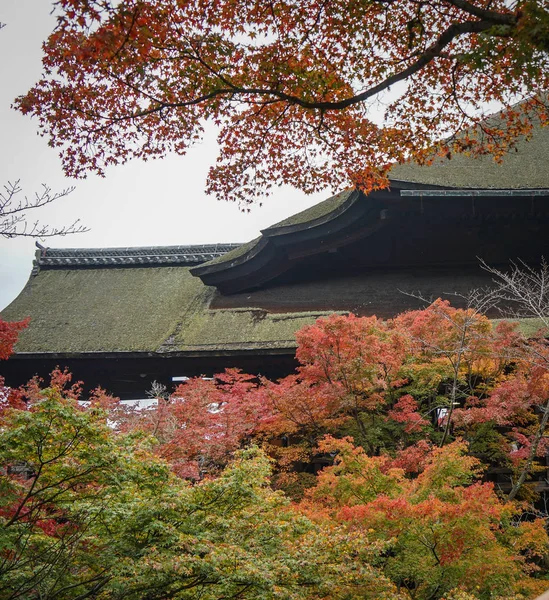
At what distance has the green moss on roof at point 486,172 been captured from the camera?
11.8 m

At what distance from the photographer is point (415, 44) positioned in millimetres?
5582

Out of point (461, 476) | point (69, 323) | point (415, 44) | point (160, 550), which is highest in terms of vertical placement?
point (415, 44)

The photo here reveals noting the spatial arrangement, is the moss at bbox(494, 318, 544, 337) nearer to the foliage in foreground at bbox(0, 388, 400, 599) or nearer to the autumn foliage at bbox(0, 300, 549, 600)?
the autumn foliage at bbox(0, 300, 549, 600)

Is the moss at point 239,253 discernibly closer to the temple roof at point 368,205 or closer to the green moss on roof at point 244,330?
the temple roof at point 368,205

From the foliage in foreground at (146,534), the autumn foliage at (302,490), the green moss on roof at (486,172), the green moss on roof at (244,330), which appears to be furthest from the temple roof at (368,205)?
the foliage in foreground at (146,534)

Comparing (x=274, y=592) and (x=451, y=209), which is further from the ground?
(x=451, y=209)

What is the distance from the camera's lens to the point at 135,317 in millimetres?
14039

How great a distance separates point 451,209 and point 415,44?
281 inches

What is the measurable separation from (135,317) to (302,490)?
7.30 meters

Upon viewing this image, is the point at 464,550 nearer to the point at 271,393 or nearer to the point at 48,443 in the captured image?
the point at 271,393

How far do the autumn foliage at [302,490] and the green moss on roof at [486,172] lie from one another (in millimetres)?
4439

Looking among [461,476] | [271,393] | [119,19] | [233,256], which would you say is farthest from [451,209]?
[119,19]

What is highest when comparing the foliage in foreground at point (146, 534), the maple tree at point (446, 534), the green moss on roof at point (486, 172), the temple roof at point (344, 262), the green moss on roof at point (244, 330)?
the green moss on roof at point (486, 172)

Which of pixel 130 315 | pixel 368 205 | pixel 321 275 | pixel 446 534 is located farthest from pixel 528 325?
pixel 130 315
